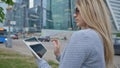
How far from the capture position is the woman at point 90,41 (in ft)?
7.80

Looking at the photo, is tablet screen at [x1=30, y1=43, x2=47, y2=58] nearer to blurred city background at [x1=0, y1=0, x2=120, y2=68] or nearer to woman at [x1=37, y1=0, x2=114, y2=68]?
woman at [x1=37, y1=0, x2=114, y2=68]

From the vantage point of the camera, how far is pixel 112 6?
9962 cm

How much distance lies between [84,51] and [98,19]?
0.26m

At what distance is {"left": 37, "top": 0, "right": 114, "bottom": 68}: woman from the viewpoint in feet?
7.80

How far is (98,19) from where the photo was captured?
249 cm

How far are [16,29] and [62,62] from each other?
91.6 m

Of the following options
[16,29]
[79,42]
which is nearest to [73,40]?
[79,42]

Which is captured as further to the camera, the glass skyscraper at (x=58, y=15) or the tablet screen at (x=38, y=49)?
the glass skyscraper at (x=58, y=15)

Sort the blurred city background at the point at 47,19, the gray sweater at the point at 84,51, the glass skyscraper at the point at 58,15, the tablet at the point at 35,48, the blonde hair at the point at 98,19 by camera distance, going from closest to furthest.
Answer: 1. the gray sweater at the point at 84,51
2. the blonde hair at the point at 98,19
3. the tablet at the point at 35,48
4. the blurred city background at the point at 47,19
5. the glass skyscraper at the point at 58,15

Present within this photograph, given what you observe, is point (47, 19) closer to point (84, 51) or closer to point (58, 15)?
point (58, 15)

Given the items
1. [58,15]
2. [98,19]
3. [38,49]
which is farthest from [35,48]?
[58,15]

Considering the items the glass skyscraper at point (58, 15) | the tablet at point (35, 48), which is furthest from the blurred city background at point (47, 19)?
the tablet at point (35, 48)

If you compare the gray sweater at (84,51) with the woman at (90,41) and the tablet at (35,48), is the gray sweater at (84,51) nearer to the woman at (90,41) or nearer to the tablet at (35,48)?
the woman at (90,41)

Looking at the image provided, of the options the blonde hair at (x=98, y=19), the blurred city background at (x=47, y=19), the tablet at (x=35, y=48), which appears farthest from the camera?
the blurred city background at (x=47, y=19)
